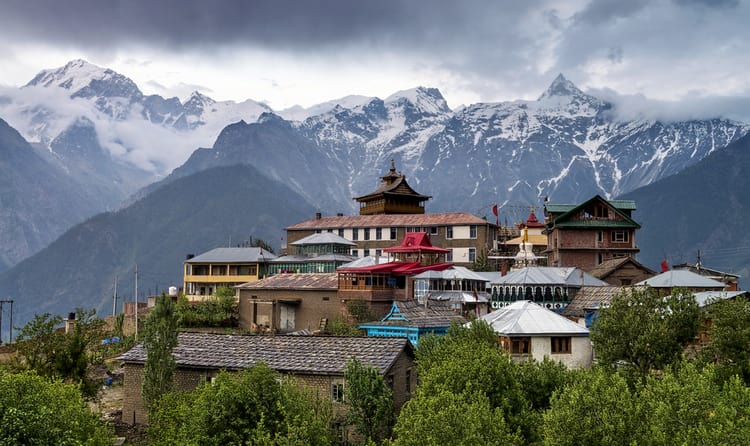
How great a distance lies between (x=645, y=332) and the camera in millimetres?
44750

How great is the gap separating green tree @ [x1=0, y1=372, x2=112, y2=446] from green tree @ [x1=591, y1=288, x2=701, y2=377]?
28.8m

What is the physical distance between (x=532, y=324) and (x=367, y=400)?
2100 centimetres

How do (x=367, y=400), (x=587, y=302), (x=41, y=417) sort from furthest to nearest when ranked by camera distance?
1. (x=587, y=302)
2. (x=367, y=400)
3. (x=41, y=417)

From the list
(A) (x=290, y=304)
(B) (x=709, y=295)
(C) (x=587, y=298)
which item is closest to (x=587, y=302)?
(C) (x=587, y=298)

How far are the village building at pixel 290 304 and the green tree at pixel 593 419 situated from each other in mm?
46884

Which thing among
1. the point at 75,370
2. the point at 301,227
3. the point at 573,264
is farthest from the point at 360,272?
the point at 301,227

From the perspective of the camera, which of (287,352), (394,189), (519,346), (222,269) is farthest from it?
(394,189)

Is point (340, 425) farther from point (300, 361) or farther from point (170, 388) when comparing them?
point (170, 388)

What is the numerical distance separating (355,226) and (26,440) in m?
83.6

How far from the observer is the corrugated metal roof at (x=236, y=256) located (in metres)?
100

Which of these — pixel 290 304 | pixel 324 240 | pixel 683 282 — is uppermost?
pixel 324 240

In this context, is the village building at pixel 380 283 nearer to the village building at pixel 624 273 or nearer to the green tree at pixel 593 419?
the village building at pixel 624 273

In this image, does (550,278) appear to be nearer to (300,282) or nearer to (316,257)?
(300,282)

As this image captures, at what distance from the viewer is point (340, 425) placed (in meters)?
38.1
